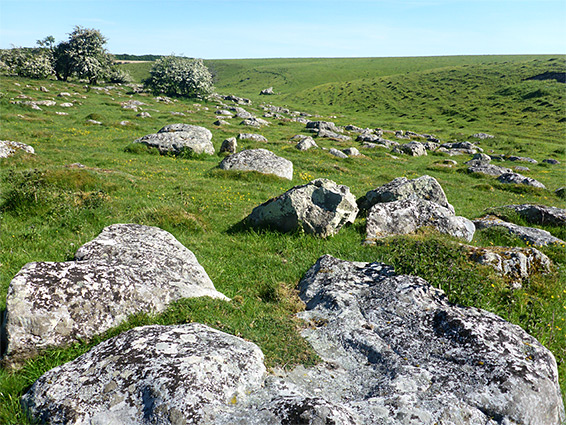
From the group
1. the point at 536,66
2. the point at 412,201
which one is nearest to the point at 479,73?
the point at 536,66

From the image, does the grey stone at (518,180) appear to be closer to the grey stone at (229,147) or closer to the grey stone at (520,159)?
the grey stone at (520,159)

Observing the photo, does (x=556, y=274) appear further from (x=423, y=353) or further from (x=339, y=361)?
(x=339, y=361)

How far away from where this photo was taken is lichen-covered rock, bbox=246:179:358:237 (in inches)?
480

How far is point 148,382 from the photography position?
461 centimetres

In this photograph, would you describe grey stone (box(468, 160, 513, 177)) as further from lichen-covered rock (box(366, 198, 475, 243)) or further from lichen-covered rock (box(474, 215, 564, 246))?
lichen-covered rock (box(366, 198, 475, 243))

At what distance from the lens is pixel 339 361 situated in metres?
6.02

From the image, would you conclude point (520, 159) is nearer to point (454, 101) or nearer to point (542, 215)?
point (542, 215)

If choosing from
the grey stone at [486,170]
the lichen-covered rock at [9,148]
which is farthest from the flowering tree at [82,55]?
the grey stone at [486,170]

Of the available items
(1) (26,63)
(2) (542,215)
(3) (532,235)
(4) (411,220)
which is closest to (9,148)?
(4) (411,220)

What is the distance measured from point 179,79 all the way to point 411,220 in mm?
76958

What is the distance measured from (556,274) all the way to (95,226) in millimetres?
14326

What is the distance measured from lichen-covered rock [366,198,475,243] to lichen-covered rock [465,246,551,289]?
2813 mm

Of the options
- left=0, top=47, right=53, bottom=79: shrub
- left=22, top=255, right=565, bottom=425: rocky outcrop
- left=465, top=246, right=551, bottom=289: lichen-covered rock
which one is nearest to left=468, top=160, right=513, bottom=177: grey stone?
left=465, top=246, right=551, bottom=289: lichen-covered rock

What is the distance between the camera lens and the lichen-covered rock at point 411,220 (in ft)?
42.2
